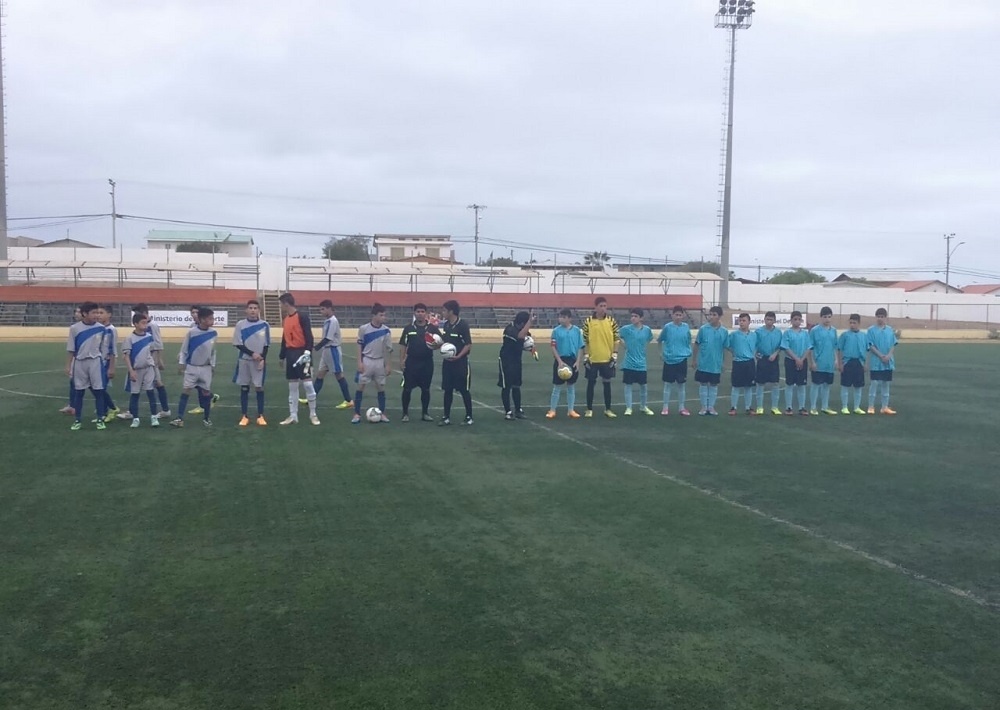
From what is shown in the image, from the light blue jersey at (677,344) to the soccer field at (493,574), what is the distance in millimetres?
3240

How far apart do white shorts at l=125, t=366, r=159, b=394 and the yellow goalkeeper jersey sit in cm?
680

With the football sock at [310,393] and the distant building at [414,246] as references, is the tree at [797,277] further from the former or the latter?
the football sock at [310,393]

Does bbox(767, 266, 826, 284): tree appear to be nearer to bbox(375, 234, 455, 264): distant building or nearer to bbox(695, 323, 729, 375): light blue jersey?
bbox(375, 234, 455, 264): distant building

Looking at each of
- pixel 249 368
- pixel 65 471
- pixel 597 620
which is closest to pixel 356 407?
pixel 249 368

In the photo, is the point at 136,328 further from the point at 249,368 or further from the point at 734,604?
the point at 734,604

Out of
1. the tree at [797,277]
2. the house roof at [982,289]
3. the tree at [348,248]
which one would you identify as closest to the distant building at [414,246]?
the tree at [348,248]

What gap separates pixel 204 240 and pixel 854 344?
82.1m

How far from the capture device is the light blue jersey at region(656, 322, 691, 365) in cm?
1415

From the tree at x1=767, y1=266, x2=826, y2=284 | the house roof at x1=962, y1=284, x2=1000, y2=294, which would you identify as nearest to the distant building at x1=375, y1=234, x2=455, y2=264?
the tree at x1=767, y1=266, x2=826, y2=284

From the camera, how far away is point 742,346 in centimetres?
1418

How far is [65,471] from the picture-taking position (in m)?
8.92

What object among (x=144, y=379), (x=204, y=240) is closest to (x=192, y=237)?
(x=204, y=240)

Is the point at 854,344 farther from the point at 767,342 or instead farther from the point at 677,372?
the point at 677,372

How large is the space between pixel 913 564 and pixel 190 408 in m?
11.6
